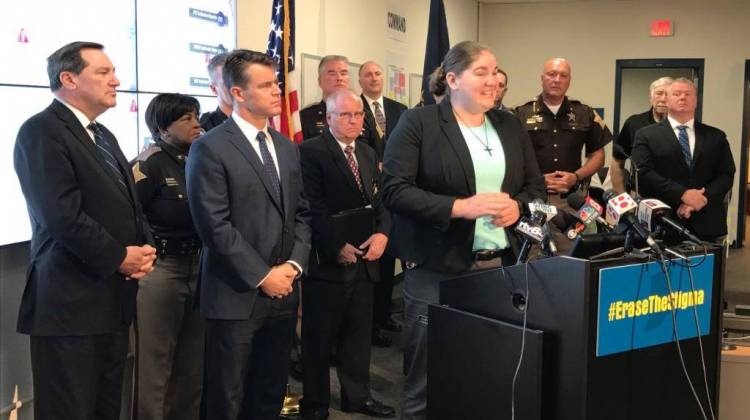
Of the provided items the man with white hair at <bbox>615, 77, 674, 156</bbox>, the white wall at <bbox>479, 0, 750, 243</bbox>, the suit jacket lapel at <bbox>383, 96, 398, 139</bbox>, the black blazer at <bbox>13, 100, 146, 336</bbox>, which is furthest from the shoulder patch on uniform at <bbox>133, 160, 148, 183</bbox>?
the white wall at <bbox>479, 0, 750, 243</bbox>

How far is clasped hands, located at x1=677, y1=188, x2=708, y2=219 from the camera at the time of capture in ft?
14.0

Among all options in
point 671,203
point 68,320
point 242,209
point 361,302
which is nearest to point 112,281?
point 68,320

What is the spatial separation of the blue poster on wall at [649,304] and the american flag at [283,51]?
2.89 metres

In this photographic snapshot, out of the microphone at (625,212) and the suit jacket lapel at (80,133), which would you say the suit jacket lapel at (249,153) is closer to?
the suit jacket lapel at (80,133)

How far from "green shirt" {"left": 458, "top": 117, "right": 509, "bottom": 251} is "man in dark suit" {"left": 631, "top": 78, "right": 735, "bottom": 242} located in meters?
2.20

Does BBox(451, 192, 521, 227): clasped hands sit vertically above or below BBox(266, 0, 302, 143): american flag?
below

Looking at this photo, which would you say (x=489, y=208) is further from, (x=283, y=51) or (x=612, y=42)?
(x=612, y=42)

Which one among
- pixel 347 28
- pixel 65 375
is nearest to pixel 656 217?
pixel 65 375

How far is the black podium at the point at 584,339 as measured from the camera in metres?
1.87

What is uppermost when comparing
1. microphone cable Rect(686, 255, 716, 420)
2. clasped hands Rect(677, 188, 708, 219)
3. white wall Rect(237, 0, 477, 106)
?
white wall Rect(237, 0, 477, 106)

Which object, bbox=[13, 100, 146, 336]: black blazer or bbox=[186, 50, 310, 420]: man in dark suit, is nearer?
bbox=[13, 100, 146, 336]: black blazer

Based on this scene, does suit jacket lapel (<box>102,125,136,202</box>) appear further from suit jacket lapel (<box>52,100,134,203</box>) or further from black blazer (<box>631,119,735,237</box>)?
black blazer (<box>631,119,735,237</box>)

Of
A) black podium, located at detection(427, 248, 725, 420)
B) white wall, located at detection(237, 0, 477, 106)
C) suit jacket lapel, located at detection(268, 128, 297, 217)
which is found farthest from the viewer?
white wall, located at detection(237, 0, 477, 106)

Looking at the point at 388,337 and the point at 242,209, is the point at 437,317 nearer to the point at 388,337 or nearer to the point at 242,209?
the point at 242,209
